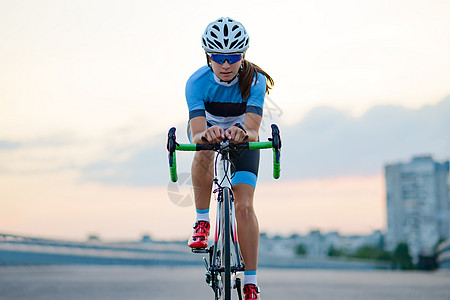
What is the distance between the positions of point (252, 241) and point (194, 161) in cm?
97

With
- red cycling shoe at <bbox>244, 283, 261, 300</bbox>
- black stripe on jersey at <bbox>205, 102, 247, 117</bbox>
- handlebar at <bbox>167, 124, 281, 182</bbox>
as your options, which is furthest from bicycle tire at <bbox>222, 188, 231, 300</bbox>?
black stripe on jersey at <bbox>205, 102, 247, 117</bbox>

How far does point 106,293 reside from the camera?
13703 millimetres

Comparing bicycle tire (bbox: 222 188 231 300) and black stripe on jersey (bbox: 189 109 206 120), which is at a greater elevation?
black stripe on jersey (bbox: 189 109 206 120)

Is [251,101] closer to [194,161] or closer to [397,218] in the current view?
[194,161]

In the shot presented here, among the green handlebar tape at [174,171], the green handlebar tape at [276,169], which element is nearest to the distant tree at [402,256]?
the green handlebar tape at [276,169]

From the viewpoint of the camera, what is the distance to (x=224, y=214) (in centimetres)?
590

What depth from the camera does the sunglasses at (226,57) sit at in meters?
6.16

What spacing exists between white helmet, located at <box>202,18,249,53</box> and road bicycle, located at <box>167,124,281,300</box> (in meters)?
0.80

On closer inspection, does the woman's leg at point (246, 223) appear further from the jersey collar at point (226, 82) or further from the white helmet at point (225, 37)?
the white helmet at point (225, 37)

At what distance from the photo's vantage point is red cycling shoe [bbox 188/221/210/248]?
20.9ft

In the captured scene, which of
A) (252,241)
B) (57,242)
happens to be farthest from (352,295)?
(57,242)

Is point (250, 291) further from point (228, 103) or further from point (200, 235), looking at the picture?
point (228, 103)

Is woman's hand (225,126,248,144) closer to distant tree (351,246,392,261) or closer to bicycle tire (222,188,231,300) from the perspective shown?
bicycle tire (222,188,231,300)

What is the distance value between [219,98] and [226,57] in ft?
2.02
